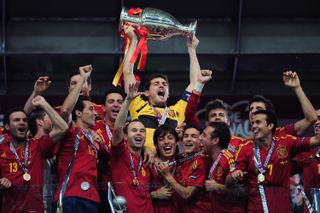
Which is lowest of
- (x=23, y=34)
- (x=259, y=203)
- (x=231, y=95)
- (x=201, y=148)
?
(x=259, y=203)

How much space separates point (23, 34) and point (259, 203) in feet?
24.0

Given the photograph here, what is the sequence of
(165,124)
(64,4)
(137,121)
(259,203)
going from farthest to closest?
(64,4) → (165,124) → (137,121) → (259,203)

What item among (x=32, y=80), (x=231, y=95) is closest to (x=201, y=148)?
(x=231, y=95)

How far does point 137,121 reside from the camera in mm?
9164

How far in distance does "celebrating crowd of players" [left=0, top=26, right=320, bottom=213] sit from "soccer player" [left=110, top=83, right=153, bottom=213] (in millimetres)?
10

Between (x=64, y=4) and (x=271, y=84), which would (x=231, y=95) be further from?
(x=64, y=4)

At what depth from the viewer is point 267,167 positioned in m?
8.55

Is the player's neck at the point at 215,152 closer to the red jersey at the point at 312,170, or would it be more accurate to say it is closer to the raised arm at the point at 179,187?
the raised arm at the point at 179,187

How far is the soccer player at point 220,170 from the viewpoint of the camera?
859cm

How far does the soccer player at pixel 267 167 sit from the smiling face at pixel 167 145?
0.82 metres

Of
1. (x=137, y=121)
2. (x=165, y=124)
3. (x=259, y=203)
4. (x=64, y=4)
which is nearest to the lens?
(x=259, y=203)

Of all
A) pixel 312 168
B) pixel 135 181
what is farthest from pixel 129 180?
pixel 312 168

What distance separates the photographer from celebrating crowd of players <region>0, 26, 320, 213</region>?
→ 8.48 metres

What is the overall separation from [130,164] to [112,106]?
1.13 meters
